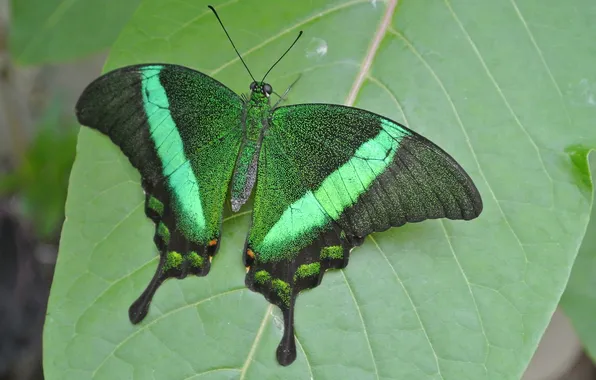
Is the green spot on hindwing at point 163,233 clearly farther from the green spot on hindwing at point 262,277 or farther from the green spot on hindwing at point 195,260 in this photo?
the green spot on hindwing at point 262,277

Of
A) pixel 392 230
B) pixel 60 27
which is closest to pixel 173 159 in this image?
pixel 392 230

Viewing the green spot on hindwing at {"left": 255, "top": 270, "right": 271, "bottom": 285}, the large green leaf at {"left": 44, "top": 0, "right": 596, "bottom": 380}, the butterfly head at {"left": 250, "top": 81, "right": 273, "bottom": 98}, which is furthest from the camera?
the butterfly head at {"left": 250, "top": 81, "right": 273, "bottom": 98}

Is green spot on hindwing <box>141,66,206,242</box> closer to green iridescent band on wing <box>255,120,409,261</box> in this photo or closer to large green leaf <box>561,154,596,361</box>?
green iridescent band on wing <box>255,120,409,261</box>

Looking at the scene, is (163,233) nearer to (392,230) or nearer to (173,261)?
(173,261)

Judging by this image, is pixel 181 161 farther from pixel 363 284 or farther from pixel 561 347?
pixel 561 347

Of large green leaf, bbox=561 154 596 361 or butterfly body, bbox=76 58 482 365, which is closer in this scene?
butterfly body, bbox=76 58 482 365

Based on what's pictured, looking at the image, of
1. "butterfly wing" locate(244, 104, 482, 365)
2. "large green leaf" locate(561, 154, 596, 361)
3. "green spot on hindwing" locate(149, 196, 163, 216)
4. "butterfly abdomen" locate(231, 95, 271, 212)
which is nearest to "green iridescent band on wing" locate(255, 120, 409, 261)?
"butterfly wing" locate(244, 104, 482, 365)
